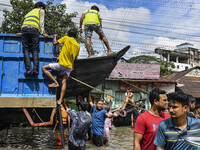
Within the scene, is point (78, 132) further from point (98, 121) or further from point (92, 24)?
point (92, 24)

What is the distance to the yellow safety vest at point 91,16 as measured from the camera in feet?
19.1

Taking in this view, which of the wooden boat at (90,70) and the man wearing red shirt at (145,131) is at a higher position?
the wooden boat at (90,70)

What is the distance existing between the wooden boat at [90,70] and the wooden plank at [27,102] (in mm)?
667

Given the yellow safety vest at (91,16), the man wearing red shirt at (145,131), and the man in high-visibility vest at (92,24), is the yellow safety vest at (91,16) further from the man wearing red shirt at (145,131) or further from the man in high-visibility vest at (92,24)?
the man wearing red shirt at (145,131)

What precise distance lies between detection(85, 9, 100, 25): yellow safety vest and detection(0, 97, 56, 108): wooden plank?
7.76 feet

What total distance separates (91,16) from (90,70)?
1510mm

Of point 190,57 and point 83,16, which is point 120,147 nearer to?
point 83,16

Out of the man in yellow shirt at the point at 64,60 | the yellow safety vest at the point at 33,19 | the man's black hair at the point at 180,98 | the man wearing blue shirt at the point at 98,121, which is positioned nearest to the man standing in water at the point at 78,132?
the man in yellow shirt at the point at 64,60

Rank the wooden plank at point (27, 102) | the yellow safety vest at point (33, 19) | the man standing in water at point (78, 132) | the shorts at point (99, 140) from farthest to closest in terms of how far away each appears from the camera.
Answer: the shorts at point (99, 140), the yellow safety vest at point (33, 19), the wooden plank at point (27, 102), the man standing in water at point (78, 132)

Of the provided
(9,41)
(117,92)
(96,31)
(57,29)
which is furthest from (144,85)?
(9,41)

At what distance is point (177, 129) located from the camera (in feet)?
6.93

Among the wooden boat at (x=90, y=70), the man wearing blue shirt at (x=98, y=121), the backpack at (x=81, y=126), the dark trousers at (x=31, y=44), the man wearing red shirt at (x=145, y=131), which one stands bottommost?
the man wearing blue shirt at (x=98, y=121)

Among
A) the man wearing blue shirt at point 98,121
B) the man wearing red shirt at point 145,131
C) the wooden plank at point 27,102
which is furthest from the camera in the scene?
the man wearing blue shirt at point 98,121

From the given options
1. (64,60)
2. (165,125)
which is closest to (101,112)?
(64,60)
